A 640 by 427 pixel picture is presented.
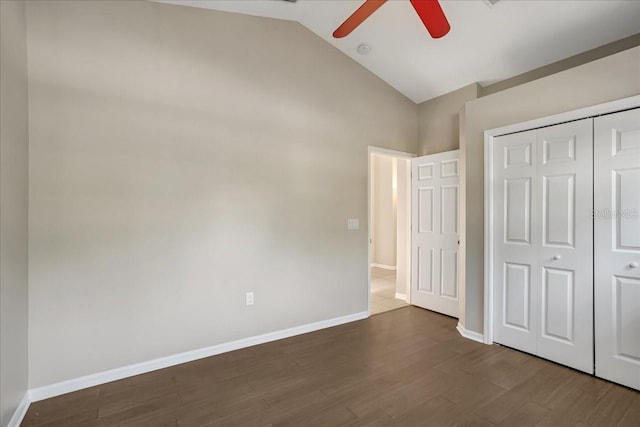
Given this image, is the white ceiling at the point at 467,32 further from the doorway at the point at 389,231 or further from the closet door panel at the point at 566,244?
the doorway at the point at 389,231

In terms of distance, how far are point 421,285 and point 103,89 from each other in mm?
4072

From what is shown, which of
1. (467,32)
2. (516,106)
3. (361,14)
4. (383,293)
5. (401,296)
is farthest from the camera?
(383,293)

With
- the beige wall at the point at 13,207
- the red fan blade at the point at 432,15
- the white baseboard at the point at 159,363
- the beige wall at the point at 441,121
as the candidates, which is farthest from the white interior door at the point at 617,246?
the beige wall at the point at 13,207

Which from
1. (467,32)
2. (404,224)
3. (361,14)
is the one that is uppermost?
(467,32)

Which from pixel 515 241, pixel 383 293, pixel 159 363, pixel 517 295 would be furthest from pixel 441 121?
pixel 159 363

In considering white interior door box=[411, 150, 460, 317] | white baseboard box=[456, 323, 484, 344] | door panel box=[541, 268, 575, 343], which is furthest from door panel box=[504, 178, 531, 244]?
white baseboard box=[456, 323, 484, 344]

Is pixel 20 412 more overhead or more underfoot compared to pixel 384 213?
more underfoot

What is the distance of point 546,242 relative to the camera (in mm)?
2604

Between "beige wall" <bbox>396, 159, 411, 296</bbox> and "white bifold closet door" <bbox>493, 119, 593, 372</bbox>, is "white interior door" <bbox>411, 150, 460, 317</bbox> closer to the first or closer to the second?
"beige wall" <bbox>396, 159, 411, 296</bbox>

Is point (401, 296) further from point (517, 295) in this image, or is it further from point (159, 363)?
point (159, 363)

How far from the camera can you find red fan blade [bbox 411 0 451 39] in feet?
4.86

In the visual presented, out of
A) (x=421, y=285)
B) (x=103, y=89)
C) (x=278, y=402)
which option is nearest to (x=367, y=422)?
(x=278, y=402)

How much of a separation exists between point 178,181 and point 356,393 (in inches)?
88.0

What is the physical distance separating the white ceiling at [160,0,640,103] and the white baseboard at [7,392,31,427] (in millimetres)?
3215
